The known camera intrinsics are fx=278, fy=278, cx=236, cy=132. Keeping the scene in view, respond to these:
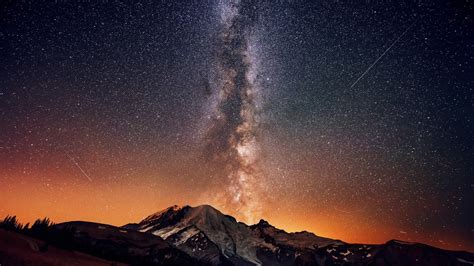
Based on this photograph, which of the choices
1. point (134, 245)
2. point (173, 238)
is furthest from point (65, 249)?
point (173, 238)

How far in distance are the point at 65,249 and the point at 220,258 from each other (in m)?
182

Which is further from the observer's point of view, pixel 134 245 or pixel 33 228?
pixel 134 245

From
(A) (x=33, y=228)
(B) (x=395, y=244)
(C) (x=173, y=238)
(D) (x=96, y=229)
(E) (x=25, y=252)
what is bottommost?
(E) (x=25, y=252)

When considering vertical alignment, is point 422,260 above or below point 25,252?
above

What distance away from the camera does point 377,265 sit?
17438 cm

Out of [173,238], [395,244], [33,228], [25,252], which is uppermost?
[395,244]

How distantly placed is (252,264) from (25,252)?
209 metres

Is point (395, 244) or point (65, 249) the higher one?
point (395, 244)

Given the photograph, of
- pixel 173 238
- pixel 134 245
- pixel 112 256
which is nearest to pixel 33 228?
pixel 112 256

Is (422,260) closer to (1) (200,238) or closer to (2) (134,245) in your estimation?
(1) (200,238)

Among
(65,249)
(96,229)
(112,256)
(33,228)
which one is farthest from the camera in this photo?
(96,229)

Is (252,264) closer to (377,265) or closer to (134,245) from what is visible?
(377,265)

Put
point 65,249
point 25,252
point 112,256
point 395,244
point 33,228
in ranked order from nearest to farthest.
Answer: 1. point 25,252
2. point 65,249
3. point 33,228
4. point 112,256
5. point 395,244

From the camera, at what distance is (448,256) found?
174m
